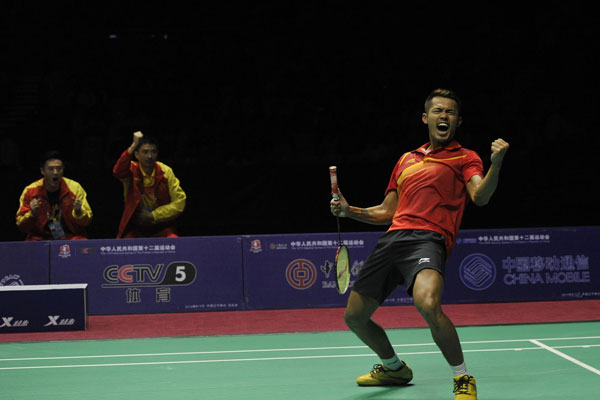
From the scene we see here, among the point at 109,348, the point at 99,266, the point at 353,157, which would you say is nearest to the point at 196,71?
the point at 353,157

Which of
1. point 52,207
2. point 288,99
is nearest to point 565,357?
point 52,207

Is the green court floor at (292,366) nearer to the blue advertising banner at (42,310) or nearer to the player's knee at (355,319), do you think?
the player's knee at (355,319)

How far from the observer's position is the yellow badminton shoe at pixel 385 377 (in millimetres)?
4211

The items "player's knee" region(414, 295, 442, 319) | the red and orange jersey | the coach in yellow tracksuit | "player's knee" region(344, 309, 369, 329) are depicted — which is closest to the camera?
"player's knee" region(414, 295, 442, 319)

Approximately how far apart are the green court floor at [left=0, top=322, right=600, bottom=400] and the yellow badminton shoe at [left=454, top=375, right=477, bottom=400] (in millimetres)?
294

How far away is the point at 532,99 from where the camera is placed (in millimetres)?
10453

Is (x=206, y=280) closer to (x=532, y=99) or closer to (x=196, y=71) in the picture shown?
(x=196, y=71)

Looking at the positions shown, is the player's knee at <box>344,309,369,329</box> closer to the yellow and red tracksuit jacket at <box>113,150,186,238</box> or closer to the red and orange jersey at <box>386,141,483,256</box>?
the red and orange jersey at <box>386,141,483,256</box>


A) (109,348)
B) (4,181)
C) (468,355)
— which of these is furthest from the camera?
(4,181)

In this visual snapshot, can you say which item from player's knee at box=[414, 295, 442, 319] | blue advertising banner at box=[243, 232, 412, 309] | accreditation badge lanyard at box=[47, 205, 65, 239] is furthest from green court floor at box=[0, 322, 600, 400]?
accreditation badge lanyard at box=[47, 205, 65, 239]

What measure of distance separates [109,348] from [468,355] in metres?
2.51

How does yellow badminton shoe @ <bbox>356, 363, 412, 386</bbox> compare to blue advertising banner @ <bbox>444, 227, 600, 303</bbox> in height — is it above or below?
below

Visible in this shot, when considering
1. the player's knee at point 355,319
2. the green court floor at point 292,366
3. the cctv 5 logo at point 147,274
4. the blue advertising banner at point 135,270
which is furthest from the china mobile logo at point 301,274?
the player's knee at point 355,319

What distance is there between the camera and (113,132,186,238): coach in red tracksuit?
7.60 meters
